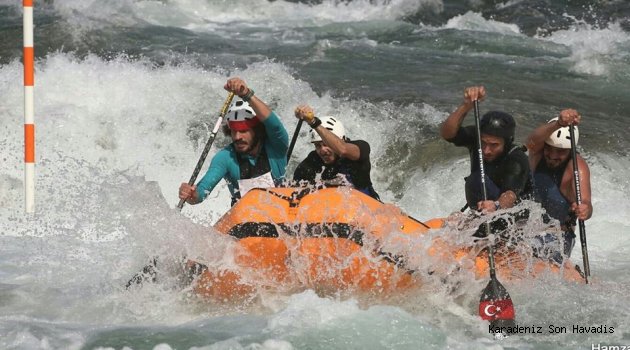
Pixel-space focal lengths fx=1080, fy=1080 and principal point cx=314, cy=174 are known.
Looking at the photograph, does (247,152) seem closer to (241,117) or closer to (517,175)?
(241,117)

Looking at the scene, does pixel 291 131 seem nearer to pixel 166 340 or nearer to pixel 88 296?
pixel 88 296

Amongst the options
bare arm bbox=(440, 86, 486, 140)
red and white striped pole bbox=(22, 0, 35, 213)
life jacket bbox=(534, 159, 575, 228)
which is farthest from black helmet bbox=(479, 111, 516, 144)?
red and white striped pole bbox=(22, 0, 35, 213)

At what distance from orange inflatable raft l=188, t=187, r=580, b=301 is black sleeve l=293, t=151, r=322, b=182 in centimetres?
58

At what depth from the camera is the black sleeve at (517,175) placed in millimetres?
6629

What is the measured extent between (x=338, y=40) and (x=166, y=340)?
412 inches

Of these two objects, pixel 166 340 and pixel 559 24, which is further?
pixel 559 24

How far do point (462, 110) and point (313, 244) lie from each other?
4.47ft

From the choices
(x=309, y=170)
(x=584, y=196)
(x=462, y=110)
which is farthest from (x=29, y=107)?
(x=584, y=196)

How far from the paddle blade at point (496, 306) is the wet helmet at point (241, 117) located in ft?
6.04

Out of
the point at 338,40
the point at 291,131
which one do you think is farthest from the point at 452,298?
the point at 338,40

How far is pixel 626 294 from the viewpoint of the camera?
6801 mm

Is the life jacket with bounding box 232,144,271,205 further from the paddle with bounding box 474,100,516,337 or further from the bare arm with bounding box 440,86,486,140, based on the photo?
the paddle with bounding box 474,100,516,337

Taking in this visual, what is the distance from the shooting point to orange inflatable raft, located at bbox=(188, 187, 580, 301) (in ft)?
20.0

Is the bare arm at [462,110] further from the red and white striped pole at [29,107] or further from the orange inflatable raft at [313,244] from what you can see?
the red and white striped pole at [29,107]
